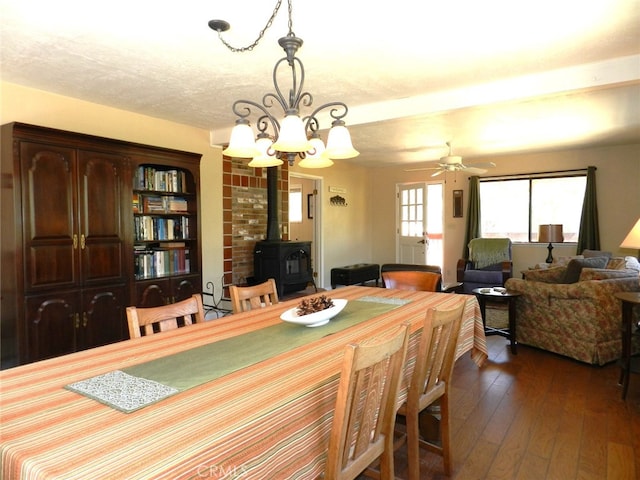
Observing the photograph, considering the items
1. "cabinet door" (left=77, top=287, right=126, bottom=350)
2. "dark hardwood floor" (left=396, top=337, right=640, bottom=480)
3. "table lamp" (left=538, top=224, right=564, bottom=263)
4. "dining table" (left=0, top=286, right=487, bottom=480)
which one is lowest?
"dark hardwood floor" (left=396, top=337, right=640, bottom=480)

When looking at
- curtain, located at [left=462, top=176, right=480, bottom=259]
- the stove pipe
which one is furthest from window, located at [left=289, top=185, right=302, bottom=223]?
curtain, located at [left=462, top=176, right=480, bottom=259]

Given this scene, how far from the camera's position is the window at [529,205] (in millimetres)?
6582

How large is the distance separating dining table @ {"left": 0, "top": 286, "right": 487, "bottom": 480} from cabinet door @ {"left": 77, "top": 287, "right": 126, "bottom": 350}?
5.93ft

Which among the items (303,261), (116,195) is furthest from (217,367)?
(303,261)

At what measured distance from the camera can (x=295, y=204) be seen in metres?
7.94

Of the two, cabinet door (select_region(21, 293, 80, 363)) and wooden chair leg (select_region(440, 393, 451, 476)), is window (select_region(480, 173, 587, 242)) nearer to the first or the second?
wooden chair leg (select_region(440, 393, 451, 476))

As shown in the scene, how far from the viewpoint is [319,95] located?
3539 mm

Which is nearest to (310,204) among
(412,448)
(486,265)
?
(486,265)

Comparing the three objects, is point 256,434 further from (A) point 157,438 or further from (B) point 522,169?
(B) point 522,169

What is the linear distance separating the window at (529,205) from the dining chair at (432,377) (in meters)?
5.80

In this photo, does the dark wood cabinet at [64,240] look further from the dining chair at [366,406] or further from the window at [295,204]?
the window at [295,204]

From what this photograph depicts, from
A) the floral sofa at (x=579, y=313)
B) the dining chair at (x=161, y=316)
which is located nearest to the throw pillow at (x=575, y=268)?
the floral sofa at (x=579, y=313)

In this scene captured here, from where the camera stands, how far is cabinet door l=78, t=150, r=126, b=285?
10.6 feet

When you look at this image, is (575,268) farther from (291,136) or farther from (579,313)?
(291,136)
